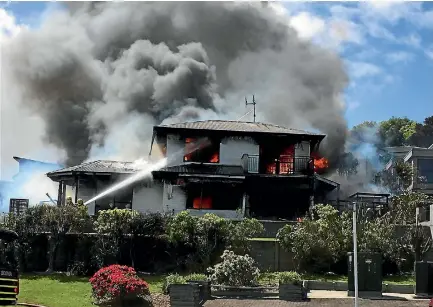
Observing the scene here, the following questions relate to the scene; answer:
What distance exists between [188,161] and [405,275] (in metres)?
16.3

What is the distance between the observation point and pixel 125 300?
64.2 feet

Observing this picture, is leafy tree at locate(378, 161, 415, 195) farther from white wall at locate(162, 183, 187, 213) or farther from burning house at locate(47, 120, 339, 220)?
white wall at locate(162, 183, 187, 213)

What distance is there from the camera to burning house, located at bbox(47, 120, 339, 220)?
37094 millimetres

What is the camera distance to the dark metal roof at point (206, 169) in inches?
1449

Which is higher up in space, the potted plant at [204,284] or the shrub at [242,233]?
the shrub at [242,233]

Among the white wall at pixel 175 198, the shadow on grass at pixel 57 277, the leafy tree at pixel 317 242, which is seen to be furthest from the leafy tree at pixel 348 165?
the shadow on grass at pixel 57 277

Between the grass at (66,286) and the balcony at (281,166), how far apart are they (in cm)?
1349

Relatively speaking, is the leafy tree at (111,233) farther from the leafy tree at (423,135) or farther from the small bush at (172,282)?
the leafy tree at (423,135)

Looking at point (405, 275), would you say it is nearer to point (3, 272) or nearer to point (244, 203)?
point (244, 203)

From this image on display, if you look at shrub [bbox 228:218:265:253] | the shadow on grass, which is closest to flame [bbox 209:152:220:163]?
shrub [bbox 228:218:265:253]

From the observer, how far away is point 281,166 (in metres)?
38.8

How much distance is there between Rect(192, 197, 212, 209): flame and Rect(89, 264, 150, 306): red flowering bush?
17672 millimetres

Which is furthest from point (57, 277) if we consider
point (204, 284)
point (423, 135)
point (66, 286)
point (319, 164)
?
point (423, 135)

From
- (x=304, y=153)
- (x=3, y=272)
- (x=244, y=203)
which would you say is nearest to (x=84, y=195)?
(x=244, y=203)
